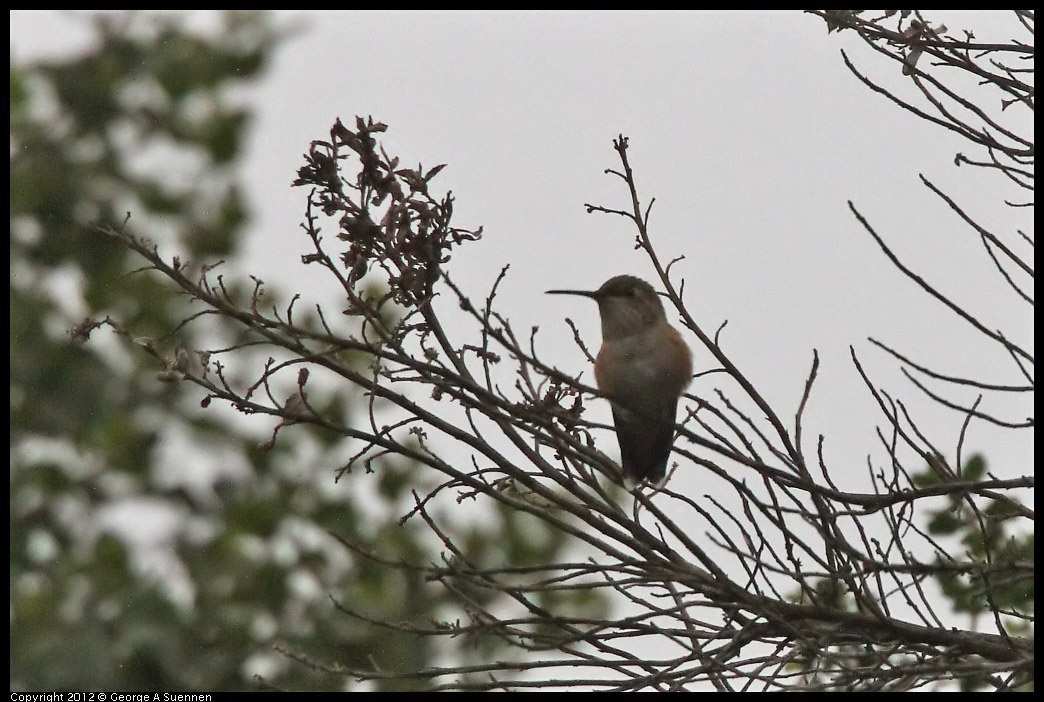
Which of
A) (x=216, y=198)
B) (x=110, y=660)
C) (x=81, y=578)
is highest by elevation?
(x=216, y=198)

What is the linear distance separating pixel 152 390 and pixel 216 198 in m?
2.36

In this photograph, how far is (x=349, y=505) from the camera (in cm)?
1127

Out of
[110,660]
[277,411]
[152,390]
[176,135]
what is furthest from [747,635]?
[176,135]

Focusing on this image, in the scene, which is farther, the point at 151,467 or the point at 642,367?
the point at 151,467

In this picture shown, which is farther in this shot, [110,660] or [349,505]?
[349,505]

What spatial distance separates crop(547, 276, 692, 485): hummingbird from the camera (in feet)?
19.3

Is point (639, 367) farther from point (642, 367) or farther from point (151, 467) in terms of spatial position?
point (151, 467)

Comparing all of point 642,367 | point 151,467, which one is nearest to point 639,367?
point 642,367

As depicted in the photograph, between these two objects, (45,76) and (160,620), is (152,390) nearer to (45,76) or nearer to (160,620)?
(160,620)

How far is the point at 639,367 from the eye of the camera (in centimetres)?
589

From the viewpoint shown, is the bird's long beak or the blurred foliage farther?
the blurred foliage

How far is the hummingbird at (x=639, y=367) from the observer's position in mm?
5871

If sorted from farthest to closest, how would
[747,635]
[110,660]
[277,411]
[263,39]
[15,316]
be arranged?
1. [263,39]
2. [15,316]
3. [110,660]
4. [747,635]
5. [277,411]

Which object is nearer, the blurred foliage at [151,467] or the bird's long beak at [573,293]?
the bird's long beak at [573,293]
